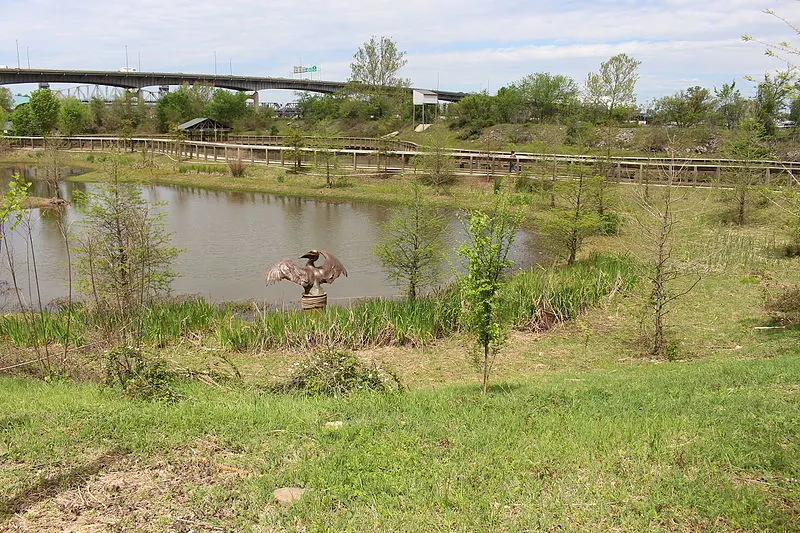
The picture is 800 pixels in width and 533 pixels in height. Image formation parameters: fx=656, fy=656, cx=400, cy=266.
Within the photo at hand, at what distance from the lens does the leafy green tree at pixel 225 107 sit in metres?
72.3

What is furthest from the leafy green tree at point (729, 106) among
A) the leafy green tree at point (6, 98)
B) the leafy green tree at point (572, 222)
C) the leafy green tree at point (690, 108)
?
the leafy green tree at point (6, 98)

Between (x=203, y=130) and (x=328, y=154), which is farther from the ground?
(x=203, y=130)

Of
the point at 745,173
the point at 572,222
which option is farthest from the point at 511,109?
the point at 572,222

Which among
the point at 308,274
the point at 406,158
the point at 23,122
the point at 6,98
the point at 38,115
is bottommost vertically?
the point at 308,274

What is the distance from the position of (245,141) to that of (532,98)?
26.9 meters

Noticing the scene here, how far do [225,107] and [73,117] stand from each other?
1532cm

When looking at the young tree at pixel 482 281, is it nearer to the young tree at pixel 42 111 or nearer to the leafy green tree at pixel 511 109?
the leafy green tree at pixel 511 109

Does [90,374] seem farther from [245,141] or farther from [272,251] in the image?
[245,141]

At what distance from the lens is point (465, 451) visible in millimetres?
5766

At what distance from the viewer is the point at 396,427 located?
6.34 meters

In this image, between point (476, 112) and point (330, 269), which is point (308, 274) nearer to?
point (330, 269)

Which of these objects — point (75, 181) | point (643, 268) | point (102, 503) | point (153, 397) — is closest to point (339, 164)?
point (75, 181)

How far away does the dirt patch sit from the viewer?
466 centimetres

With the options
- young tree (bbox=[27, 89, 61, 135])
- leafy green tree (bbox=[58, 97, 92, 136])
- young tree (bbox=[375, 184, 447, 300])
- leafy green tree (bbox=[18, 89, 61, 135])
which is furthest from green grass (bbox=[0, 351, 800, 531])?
leafy green tree (bbox=[58, 97, 92, 136])
